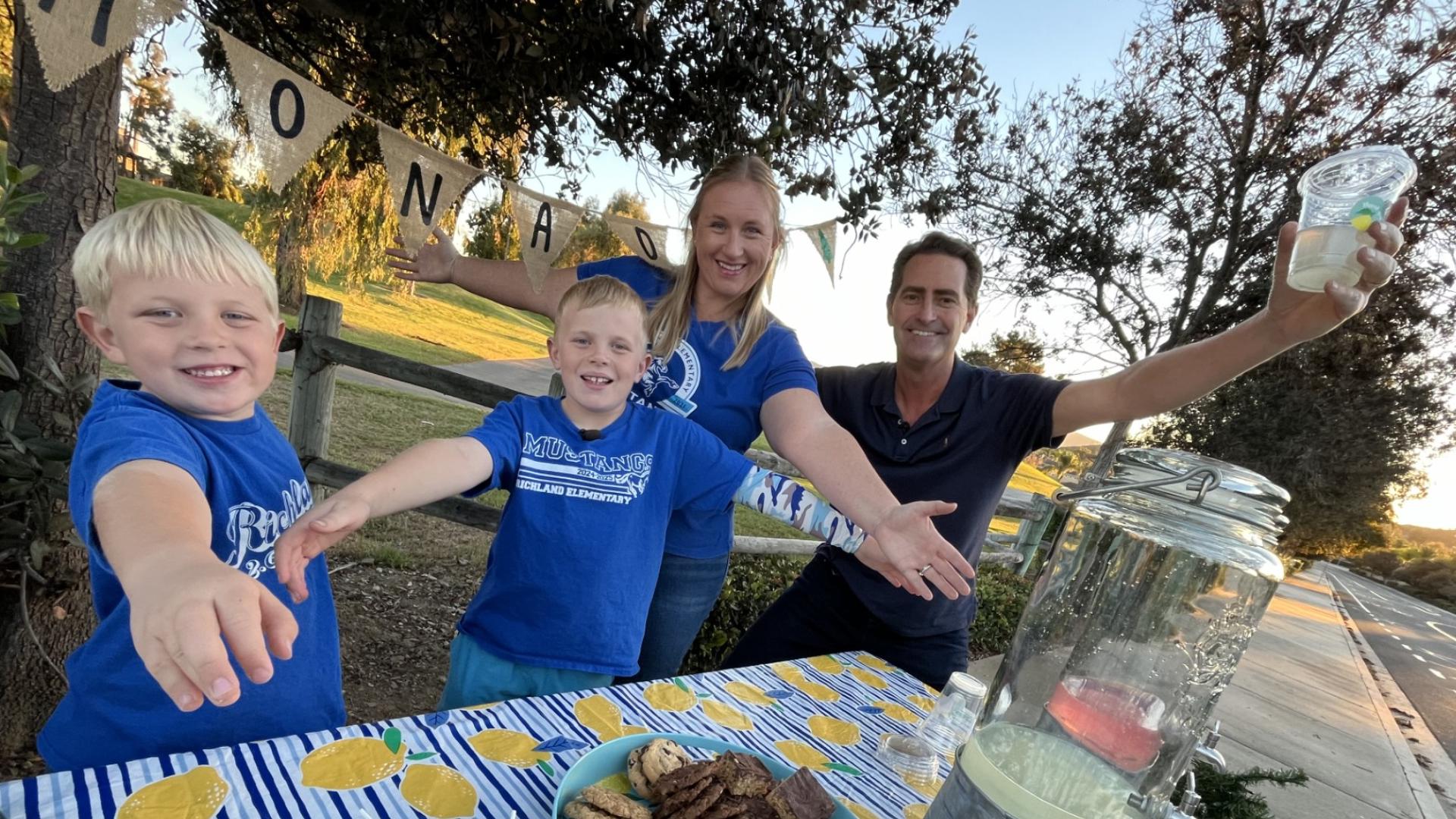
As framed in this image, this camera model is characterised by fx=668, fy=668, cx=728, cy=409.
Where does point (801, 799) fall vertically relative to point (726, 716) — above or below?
above

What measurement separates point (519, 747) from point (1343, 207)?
5.66ft

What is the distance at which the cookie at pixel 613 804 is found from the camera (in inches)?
34.8

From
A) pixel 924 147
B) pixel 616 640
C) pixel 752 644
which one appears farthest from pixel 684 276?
pixel 924 147

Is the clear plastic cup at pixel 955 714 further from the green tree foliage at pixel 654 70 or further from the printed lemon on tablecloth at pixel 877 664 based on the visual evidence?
the green tree foliage at pixel 654 70

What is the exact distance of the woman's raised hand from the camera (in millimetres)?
2531

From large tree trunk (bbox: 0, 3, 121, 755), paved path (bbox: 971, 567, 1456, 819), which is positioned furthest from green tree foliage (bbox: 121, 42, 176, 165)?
paved path (bbox: 971, 567, 1456, 819)

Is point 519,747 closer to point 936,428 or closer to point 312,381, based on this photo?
point 936,428

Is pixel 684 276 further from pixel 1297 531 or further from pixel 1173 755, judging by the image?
pixel 1297 531

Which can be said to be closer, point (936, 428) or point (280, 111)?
point (280, 111)

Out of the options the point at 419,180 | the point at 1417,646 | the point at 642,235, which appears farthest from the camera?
the point at 1417,646

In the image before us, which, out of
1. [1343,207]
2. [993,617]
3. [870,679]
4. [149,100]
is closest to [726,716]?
[870,679]

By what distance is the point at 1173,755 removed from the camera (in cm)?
108

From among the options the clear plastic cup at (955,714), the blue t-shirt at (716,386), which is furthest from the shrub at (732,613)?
the clear plastic cup at (955,714)

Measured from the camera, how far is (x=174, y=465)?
0.93 m
